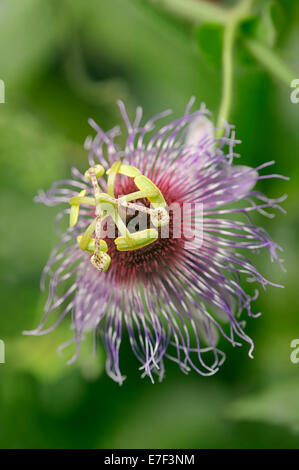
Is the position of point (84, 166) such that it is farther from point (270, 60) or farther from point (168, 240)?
point (270, 60)

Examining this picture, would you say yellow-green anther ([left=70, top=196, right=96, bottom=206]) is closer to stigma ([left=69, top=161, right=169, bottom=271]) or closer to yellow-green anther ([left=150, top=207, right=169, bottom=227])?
stigma ([left=69, top=161, right=169, bottom=271])

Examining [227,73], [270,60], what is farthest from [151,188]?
[270,60]

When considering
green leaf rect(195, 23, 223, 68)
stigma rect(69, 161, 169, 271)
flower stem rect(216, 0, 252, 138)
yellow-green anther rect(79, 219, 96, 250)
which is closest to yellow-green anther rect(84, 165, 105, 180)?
stigma rect(69, 161, 169, 271)

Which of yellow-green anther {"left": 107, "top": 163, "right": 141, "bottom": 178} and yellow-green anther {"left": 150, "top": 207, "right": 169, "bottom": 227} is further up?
yellow-green anther {"left": 107, "top": 163, "right": 141, "bottom": 178}

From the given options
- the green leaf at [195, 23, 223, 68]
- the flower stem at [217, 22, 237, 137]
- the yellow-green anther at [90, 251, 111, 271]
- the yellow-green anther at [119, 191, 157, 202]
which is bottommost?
the yellow-green anther at [90, 251, 111, 271]

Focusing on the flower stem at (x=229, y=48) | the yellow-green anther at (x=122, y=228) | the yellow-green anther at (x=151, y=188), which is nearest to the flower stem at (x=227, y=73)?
the flower stem at (x=229, y=48)
